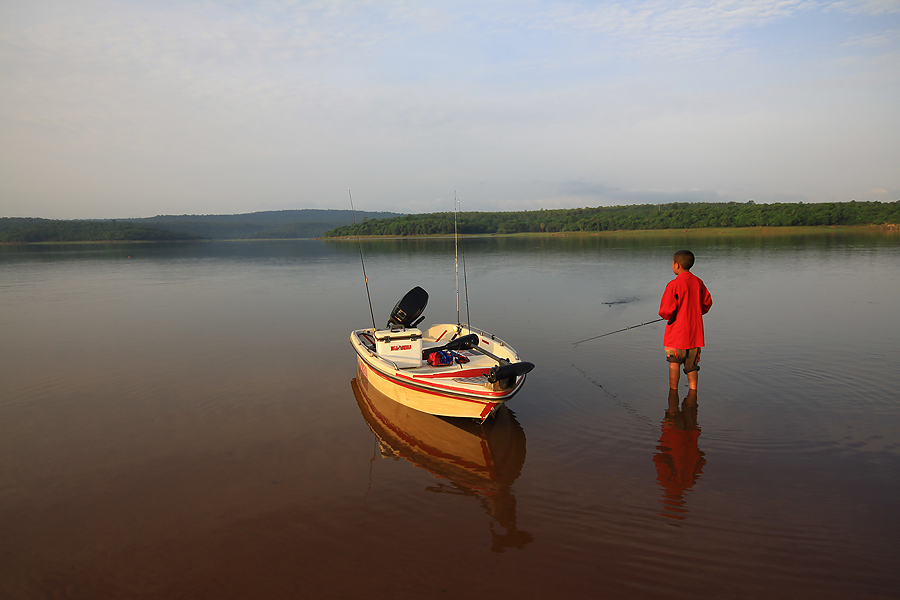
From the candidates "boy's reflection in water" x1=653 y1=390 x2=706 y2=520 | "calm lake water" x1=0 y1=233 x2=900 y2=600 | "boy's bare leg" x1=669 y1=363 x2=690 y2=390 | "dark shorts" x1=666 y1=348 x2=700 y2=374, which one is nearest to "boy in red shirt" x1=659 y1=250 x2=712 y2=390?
"dark shorts" x1=666 y1=348 x2=700 y2=374

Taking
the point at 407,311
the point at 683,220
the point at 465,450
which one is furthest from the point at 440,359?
the point at 683,220

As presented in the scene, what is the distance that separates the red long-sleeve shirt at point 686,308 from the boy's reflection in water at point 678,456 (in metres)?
0.96

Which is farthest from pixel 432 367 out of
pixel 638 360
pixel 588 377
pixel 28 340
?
pixel 28 340

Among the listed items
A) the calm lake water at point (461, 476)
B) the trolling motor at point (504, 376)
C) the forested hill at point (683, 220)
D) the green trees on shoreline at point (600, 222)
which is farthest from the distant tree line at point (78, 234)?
the trolling motor at point (504, 376)

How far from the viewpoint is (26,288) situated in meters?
25.7

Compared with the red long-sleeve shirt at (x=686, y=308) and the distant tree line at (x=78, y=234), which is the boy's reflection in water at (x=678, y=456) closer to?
the red long-sleeve shirt at (x=686, y=308)

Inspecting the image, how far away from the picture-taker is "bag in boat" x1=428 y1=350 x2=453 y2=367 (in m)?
7.93

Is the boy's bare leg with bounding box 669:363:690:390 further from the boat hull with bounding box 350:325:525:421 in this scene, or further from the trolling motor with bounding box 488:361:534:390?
the trolling motor with bounding box 488:361:534:390

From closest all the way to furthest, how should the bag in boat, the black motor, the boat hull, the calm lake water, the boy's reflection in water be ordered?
the calm lake water, the boy's reflection in water, the boat hull, the bag in boat, the black motor

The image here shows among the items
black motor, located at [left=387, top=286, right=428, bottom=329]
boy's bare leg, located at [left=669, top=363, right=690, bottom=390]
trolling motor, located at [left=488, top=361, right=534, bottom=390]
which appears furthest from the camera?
black motor, located at [left=387, top=286, right=428, bottom=329]

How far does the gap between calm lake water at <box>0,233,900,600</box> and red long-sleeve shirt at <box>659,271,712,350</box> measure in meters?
1.08

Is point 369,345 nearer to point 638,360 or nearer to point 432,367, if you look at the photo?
point 432,367

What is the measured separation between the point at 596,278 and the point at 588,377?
16.3 meters

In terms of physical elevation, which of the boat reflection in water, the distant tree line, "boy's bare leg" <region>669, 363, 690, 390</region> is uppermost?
the distant tree line
